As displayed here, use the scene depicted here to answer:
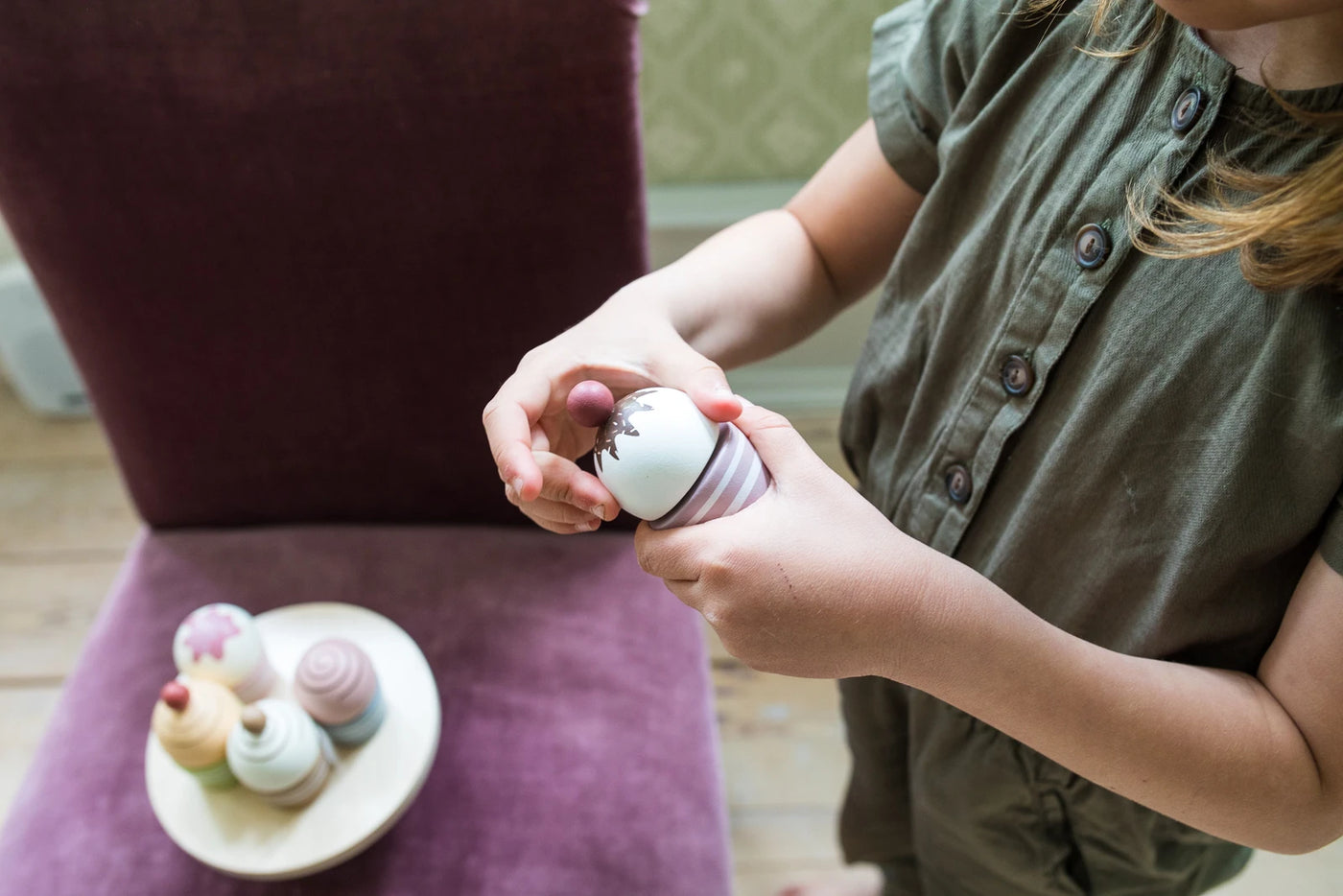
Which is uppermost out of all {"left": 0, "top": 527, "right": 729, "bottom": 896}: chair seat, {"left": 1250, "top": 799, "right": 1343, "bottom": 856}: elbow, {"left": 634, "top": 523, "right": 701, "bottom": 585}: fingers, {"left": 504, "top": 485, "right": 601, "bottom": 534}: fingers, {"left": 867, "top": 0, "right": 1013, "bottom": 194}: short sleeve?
{"left": 867, "top": 0, "right": 1013, "bottom": 194}: short sleeve

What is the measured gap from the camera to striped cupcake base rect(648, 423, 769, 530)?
414 millimetres

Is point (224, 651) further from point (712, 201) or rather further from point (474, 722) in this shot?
point (712, 201)

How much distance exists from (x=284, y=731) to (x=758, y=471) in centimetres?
41

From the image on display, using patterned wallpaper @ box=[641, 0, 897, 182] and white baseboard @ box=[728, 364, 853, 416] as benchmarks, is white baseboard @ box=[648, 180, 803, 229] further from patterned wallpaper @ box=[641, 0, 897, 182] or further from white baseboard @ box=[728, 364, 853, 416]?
white baseboard @ box=[728, 364, 853, 416]

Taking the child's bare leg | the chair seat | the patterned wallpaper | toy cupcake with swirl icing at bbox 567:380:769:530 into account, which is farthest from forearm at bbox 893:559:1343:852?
the patterned wallpaper

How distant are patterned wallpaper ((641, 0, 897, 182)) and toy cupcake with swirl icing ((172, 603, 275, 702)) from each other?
2.57 feet

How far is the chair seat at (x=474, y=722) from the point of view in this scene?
0.66 m

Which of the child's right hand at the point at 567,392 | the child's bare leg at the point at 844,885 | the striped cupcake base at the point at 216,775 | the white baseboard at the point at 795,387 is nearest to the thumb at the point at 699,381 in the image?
the child's right hand at the point at 567,392

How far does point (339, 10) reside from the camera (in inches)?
23.2

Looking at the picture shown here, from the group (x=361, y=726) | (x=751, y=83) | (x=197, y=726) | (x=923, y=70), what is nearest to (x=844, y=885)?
(x=361, y=726)

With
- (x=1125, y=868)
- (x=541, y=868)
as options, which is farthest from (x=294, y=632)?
(x=1125, y=868)

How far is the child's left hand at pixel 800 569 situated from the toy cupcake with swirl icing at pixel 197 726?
39cm

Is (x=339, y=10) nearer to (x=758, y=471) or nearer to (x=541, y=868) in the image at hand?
(x=758, y=471)

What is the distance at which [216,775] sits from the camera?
655mm
